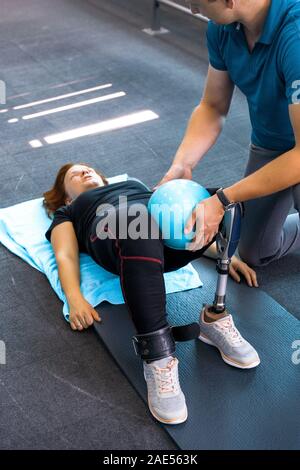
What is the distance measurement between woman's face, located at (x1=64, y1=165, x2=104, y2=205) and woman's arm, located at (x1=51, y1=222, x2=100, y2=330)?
176 mm

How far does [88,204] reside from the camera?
2225 millimetres

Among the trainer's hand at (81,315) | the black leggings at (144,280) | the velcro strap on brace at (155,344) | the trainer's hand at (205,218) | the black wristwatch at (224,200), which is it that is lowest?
the trainer's hand at (81,315)

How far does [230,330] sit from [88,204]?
2.21 feet

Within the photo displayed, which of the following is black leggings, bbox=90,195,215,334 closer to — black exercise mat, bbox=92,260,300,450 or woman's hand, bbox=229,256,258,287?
black exercise mat, bbox=92,260,300,450

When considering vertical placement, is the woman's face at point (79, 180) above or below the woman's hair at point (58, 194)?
above

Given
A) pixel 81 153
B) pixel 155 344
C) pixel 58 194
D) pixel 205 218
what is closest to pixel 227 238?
pixel 205 218

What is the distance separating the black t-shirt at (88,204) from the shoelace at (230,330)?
0.48 meters

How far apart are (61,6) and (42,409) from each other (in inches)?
156

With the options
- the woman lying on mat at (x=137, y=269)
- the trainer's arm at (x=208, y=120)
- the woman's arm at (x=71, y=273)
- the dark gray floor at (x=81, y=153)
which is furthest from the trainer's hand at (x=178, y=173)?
the dark gray floor at (x=81, y=153)

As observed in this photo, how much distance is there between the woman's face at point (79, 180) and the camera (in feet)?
7.80

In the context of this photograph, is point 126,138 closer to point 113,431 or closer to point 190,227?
point 190,227

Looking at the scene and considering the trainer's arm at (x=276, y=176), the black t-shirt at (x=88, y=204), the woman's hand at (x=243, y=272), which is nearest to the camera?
the trainer's arm at (x=276, y=176)

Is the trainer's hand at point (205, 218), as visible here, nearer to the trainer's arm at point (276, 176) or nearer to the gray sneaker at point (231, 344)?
the trainer's arm at point (276, 176)

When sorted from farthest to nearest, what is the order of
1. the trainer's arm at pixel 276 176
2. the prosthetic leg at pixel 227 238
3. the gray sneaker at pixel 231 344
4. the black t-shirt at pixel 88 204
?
the black t-shirt at pixel 88 204 → the gray sneaker at pixel 231 344 → the prosthetic leg at pixel 227 238 → the trainer's arm at pixel 276 176
